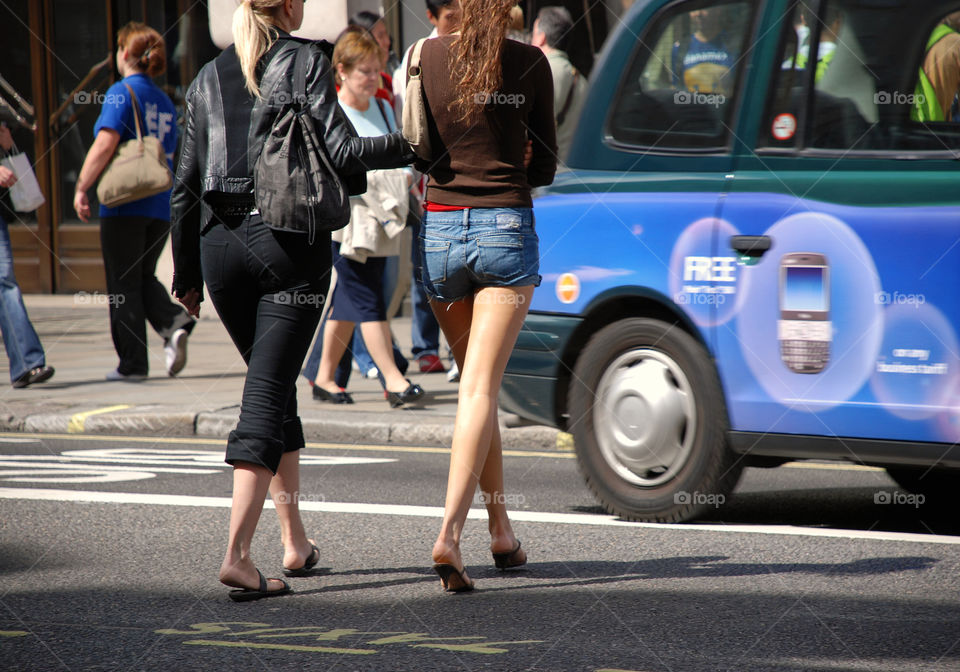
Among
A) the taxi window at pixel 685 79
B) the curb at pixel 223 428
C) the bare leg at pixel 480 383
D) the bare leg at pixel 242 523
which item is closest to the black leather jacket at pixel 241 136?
the bare leg at pixel 480 383

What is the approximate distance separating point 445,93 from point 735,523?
2.07 m

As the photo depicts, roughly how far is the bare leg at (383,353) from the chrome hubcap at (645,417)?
9.59 feet

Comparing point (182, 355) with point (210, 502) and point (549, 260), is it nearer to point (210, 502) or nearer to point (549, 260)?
point (210, 502)

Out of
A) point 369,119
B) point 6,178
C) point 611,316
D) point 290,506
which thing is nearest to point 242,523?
point 290,506

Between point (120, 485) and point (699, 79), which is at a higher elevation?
point (699, 79)

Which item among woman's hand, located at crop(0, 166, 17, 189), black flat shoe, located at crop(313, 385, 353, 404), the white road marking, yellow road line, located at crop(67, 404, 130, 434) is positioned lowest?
yellow road line, located at crop(67, 404, 130, 434)

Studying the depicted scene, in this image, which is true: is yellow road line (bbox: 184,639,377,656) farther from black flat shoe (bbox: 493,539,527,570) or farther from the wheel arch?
the wheel arch

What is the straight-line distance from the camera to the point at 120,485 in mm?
6391

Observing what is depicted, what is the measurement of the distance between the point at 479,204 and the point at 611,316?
54.4 inches

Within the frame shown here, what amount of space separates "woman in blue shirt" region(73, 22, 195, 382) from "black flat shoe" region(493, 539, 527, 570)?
17.8ft

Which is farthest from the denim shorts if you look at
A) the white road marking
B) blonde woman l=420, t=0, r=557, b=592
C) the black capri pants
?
the white road marking

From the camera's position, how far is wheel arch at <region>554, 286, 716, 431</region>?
17.4ft

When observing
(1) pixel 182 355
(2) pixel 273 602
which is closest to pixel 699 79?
(2) pixel 273 602

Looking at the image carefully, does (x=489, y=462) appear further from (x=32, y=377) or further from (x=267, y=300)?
(x=32, y=377)
